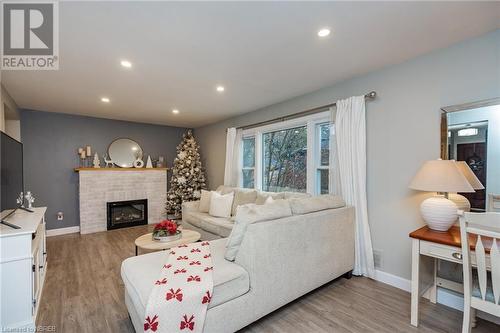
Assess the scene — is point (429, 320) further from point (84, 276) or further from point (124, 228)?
point (124, 228)

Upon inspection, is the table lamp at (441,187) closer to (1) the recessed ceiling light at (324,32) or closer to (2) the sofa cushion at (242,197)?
(1) the recessed ceiling light at (324,32)

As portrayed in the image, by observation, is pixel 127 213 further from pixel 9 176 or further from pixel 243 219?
pixel 243 219

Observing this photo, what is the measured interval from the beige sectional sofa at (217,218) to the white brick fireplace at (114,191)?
1.58m

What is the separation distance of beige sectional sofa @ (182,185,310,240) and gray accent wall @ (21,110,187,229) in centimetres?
255

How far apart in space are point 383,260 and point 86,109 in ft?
18.0

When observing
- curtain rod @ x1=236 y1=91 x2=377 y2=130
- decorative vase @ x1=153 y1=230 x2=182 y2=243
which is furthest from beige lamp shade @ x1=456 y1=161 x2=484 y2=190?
decorative vase @ x1=153 y1=230 x2=182 y2=243

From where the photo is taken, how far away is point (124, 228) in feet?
16.6

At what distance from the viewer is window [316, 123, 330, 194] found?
339 centimetres

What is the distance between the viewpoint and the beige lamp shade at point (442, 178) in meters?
1.93

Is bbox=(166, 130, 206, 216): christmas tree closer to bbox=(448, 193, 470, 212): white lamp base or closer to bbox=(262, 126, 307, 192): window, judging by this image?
bbox=(262, 126, 307, 192): window

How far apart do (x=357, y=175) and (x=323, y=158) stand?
707mm

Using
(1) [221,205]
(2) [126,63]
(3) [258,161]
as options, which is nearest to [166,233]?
(1) [221,205]

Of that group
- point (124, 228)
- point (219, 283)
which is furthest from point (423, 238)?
point (124, 228)

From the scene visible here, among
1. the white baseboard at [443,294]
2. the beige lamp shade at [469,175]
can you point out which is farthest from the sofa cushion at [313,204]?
the beige lamp shade at [469,175]
